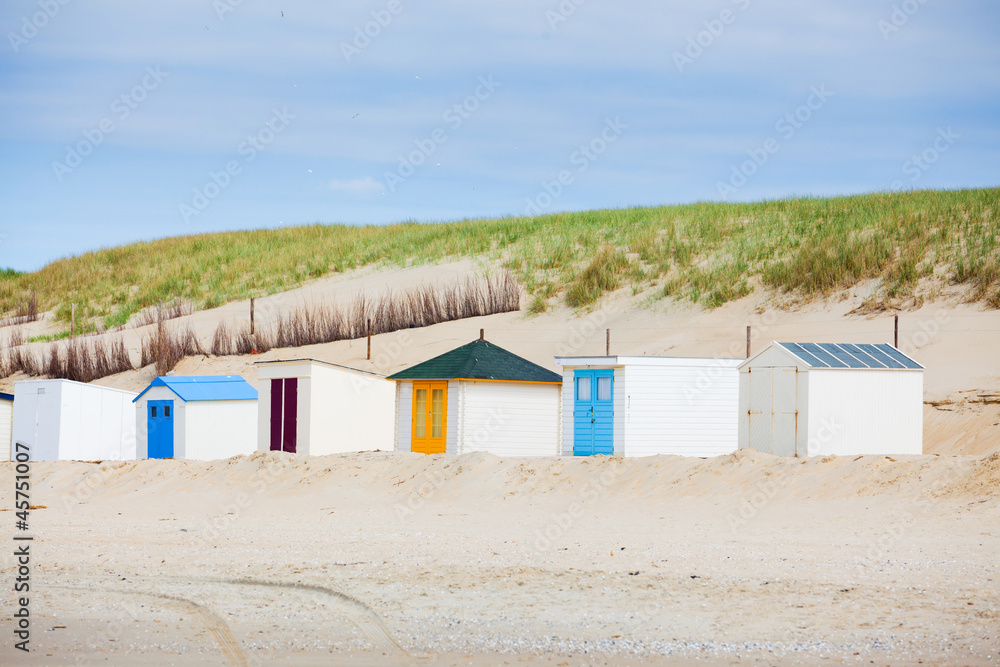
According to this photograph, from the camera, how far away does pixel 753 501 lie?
16.0 m

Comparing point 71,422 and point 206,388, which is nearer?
point 206,388

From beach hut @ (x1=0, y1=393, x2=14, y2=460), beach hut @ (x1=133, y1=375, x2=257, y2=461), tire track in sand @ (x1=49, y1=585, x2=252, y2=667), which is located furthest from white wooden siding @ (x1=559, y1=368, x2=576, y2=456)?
beach hut @ (x1=0, y1=393, x2=14, y2=460)

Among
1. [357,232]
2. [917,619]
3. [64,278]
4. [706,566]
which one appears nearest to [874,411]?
[706,566]

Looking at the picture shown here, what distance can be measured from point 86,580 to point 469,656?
537 cm

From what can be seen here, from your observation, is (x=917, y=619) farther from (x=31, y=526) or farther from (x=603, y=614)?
(x=31, y=526)

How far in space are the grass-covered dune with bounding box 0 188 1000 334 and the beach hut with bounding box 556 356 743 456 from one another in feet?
43.3

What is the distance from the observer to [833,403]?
18.4 meters

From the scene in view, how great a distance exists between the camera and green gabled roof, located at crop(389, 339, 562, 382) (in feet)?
77.0

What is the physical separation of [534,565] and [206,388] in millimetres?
15005

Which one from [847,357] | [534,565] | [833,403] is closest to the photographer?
[534,565]

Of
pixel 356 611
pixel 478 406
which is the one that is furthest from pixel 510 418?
pixel 356 611

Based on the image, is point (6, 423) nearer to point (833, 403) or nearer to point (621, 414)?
point (621, 414)

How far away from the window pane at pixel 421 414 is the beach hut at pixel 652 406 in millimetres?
3546

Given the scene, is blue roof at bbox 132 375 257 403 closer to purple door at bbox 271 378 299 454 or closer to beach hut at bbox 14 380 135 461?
beach hut at bbox 14 380 135 461
